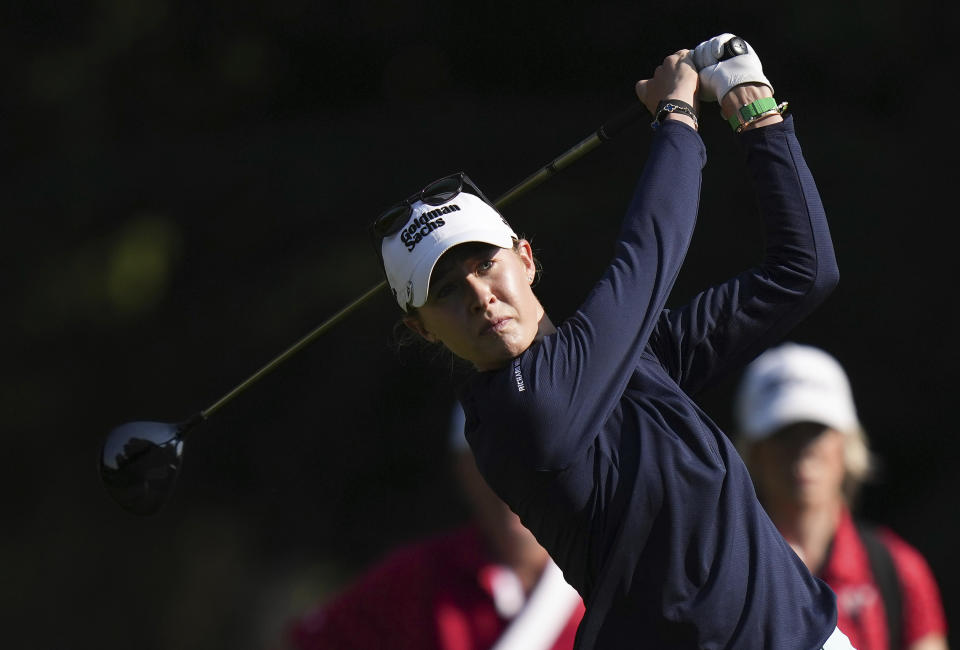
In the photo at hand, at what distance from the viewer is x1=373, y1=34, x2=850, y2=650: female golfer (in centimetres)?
263

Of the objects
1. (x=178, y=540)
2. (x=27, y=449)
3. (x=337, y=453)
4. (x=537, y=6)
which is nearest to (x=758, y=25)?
(x=537, y=6)

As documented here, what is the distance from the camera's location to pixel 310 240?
864cm

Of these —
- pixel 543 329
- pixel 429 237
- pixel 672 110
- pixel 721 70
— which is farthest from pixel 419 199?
pixel 721 70

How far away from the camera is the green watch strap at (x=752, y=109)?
9.53 ft

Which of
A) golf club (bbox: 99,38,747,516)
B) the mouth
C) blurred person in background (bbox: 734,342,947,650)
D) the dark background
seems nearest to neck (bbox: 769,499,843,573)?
blurred person in background (bbox: 734,342,947,650)

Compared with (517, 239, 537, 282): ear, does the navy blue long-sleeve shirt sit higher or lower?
lower

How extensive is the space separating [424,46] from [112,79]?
194 centimetres

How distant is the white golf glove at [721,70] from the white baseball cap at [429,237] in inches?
18.4

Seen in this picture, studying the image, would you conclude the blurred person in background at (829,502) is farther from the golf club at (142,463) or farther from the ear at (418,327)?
the ear at (418,327)

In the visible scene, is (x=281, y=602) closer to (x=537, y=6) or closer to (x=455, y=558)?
(x=537, y=6)

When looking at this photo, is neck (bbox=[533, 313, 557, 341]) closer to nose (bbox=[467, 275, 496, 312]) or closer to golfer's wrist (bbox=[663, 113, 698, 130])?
nose (bbox=[467, 275, 496, 312])

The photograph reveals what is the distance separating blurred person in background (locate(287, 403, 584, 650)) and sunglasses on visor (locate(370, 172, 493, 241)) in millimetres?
1444

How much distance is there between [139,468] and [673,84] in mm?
1500

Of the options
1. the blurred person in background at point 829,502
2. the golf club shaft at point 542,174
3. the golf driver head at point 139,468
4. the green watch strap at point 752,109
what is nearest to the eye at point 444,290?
the golf club shaft at point 542,174
